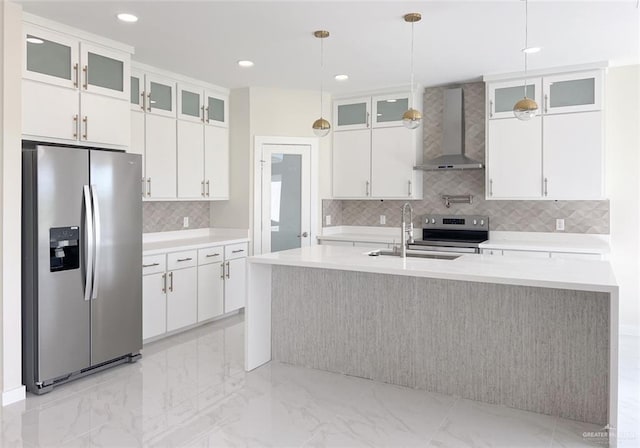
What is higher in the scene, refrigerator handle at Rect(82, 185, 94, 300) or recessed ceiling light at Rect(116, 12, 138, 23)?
recessed ceiling light at Rect(116, 12, 138, 23)

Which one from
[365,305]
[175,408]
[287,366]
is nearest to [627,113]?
[365,305]

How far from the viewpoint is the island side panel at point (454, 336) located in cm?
293

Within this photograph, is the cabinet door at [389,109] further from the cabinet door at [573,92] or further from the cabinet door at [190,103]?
the cabinet door at [190,103]

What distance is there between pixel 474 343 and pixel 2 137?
3432 millimetres

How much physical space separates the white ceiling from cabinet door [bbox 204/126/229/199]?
0.72m

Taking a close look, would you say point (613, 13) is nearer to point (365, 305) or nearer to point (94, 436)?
point (365, 305)

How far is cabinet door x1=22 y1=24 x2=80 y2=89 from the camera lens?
341 centimetres

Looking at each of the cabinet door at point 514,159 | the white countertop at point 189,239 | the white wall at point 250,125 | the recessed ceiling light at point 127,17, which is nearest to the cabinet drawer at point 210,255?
the white countertop at point 189,239

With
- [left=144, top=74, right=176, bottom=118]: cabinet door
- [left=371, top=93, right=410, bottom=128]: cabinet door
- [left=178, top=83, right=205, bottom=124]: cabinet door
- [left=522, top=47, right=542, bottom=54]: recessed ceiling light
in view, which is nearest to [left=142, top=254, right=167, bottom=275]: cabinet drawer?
[left=144, top=74, right=176, bottom=118]: cabinet door

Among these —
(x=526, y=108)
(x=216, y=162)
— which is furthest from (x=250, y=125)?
(x=526, y=108)

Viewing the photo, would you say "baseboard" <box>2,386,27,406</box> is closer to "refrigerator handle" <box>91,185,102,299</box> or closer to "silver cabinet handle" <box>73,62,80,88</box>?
"refrigerator handle" <box>91,185,102,299</box>

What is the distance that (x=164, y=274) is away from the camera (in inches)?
181

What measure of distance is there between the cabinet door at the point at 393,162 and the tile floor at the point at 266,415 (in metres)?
2.72

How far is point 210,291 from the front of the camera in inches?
203
